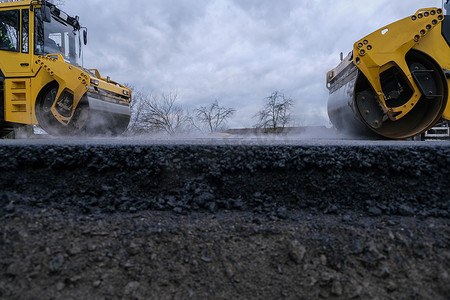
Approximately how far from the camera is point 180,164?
67.0 inches

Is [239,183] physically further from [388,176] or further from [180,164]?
[388,176]

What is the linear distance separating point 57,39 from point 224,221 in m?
6.54

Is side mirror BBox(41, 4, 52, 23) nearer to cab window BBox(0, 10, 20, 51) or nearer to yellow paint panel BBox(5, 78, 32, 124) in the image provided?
cab window BBox(0, 10, 20, 51)

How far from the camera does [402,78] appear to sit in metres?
3.72

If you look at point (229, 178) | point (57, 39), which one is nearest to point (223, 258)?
point (229, 178)

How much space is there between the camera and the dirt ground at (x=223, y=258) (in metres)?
1.26

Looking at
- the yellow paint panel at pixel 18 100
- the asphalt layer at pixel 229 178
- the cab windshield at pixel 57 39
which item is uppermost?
the cab windshield at pixel 57 39

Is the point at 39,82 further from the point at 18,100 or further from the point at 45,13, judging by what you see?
the point at 45,13

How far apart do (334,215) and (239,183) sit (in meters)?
0.56

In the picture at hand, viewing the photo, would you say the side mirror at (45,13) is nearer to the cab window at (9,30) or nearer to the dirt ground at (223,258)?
the cab window at (9,30)

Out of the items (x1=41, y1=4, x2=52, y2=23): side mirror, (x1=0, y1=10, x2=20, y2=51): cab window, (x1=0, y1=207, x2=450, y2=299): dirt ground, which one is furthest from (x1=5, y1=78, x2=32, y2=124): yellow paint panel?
(x1=0, y1=207, x2=450, y2=299): dirt ground

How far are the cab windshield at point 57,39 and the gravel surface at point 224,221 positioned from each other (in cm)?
492

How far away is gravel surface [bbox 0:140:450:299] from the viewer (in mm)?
1277

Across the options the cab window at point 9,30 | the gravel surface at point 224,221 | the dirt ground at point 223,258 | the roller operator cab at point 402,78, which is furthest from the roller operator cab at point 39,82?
the roller operator cab at point 402,78
